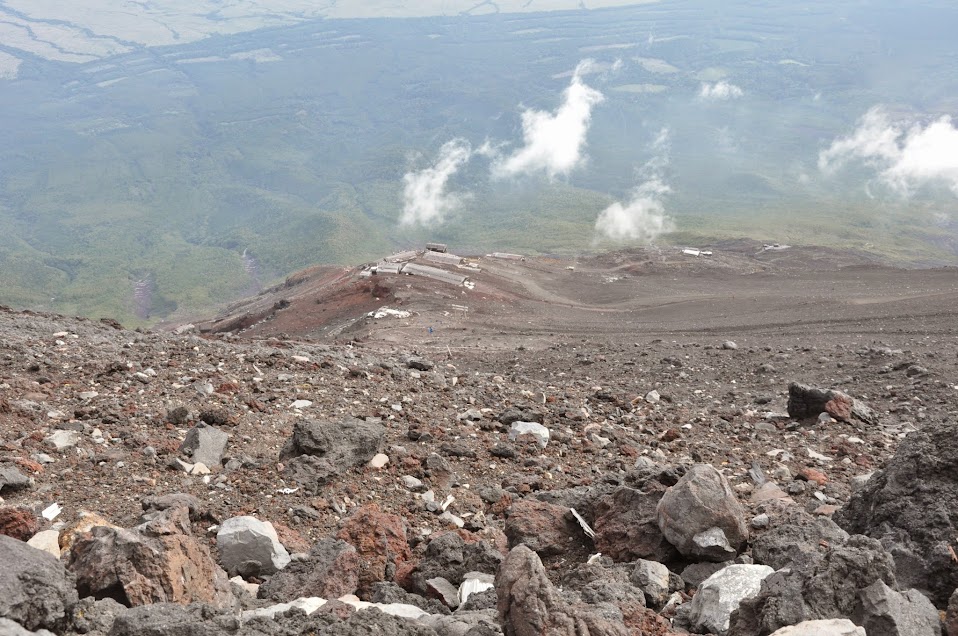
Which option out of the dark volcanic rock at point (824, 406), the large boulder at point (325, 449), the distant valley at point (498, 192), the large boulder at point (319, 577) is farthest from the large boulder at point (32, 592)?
the distant valley at point (498, 192)

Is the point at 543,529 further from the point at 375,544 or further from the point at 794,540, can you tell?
the point at 794,540

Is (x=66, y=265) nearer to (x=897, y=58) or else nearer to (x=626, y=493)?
(x=626, y=493)

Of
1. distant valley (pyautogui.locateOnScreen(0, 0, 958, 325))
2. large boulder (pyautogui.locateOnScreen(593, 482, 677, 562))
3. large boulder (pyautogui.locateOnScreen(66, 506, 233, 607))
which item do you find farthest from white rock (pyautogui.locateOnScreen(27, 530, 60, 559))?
distant valley (pyautogui.locateOnScreen(0, 0, 958, 325))

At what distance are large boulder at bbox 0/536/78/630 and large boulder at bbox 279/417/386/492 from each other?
3194 mm

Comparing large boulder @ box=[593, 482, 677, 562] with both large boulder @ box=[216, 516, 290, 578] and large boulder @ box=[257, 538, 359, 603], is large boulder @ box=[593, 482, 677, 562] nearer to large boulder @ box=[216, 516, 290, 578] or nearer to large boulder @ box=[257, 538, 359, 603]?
large boulder @ box=[257, 538, 359, 603]

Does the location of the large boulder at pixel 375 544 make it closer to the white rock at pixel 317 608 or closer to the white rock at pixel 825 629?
the white rock at pixel 317 608

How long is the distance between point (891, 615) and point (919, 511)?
69.4 inches

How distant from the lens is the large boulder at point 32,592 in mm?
3918

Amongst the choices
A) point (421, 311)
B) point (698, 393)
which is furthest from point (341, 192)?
point (698, 393)

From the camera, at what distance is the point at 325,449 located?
25.6ft

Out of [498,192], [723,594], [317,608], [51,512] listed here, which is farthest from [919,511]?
[498,192]

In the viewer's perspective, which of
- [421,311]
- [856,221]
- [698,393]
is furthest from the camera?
[856,221]

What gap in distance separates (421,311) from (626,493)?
79.1 ft

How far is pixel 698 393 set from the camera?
587 inches
